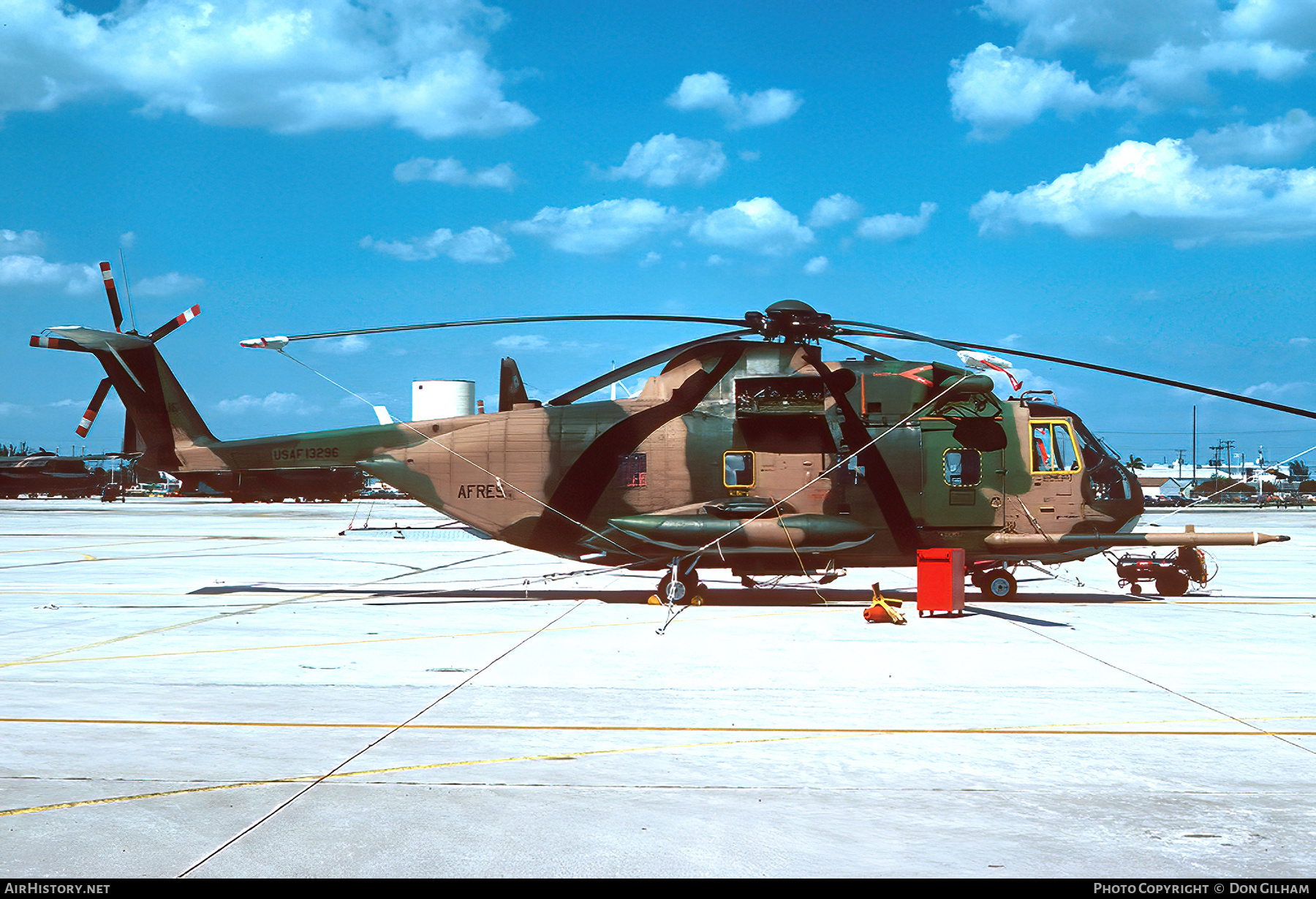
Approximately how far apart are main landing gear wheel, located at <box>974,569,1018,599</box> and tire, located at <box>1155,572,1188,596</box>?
11.7ft

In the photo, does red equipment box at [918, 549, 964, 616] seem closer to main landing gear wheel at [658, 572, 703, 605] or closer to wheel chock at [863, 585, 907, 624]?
wheel chock at [863, 585, 907, 624]

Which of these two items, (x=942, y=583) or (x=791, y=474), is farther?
(x=791, y=474)

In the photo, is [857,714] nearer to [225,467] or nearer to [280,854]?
[280,854]

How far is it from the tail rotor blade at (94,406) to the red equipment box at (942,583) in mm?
16024

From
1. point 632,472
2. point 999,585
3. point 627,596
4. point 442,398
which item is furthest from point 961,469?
point 442,398

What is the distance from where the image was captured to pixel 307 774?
618 centimetres

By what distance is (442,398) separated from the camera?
123 ft

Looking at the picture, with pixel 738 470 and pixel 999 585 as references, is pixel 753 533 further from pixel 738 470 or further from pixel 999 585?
pixel 999 585

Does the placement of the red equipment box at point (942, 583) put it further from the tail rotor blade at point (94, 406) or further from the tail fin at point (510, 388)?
the tail rotor blade at point (94, 406)

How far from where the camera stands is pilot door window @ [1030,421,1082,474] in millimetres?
16812

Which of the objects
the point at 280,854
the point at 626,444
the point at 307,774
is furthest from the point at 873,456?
the point at 280,854

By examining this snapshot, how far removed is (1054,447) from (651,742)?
40.2 feet

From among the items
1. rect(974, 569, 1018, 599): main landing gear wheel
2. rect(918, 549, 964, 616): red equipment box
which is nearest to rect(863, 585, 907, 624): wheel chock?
rect(918, 549, 964, 616): red equipment box

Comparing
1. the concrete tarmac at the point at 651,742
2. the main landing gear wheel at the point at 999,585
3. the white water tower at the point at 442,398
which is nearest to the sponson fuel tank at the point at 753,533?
the concrete tarmac at the point at 651,742
